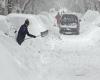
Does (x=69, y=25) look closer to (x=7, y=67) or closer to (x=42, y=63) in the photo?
(x=42, y=63)

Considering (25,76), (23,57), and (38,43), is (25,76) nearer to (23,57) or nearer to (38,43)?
(23,57)

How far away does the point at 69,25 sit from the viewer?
29031 millimetres

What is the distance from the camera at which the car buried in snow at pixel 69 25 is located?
28734 millimetres

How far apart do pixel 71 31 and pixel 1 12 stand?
8.05 meters

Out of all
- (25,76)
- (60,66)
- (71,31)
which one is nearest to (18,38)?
(60,66)

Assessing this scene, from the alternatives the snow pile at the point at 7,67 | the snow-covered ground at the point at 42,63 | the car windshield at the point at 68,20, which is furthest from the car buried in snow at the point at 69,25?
the snow pile at the point at 7,67

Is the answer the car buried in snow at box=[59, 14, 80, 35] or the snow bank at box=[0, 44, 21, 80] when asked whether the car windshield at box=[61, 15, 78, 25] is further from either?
the snow bank at box=[0, 44, 21, 80]

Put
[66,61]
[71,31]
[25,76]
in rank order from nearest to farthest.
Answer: [25,76] → [66,61] → [71,31]

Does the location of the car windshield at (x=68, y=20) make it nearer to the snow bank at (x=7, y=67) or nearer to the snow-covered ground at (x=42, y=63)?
the snow-covered ground at (x=42, y=63)

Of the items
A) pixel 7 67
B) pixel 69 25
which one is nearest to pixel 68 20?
pixel 69 25

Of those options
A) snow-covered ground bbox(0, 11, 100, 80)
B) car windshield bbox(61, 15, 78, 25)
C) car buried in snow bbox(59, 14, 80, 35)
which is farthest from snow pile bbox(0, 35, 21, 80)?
car windshield bbox(61, 15, 78, 25)

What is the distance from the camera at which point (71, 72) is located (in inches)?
452

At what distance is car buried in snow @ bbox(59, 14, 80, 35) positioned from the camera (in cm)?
2873

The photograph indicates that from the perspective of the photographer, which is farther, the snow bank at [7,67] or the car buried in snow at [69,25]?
the car buried in snow at [69,25]
